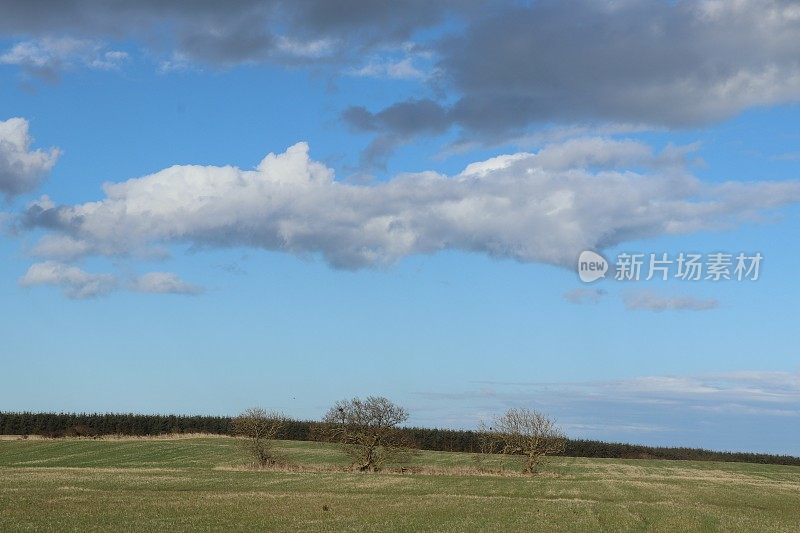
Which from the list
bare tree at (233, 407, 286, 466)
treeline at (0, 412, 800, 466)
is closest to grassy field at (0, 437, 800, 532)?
bare tree at (233, 407, 286, 466)

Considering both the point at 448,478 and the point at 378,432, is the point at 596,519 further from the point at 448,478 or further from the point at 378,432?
the point at 378,432

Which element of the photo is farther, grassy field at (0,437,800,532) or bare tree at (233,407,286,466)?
bare tree at (233,407,286,466)

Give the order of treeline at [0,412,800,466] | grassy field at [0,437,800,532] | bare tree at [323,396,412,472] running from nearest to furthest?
1. grassy field at [0,437,800,532]
2. bare tree at [323,396,412,472]
3. treeline at [0,412,800,466]

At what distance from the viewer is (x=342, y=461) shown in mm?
93000

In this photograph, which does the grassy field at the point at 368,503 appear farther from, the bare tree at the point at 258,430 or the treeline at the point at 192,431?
the treeline at the point at 192,431

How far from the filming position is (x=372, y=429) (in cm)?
7712

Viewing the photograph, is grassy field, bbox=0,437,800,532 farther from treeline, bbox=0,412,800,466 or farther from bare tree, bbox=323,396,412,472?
treeline, bbox=0,412,800,466

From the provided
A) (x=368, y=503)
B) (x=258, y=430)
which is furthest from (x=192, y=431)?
(x=368, y=503)

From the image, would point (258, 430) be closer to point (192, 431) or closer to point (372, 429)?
point (372, 429)

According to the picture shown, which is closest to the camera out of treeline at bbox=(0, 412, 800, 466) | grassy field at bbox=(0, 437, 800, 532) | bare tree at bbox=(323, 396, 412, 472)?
grassy field at bbox=(0, 437, 800, 532)

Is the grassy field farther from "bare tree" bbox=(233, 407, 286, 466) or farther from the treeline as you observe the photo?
the treeline

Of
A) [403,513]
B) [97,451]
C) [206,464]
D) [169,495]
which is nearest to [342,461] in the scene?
[206,464]

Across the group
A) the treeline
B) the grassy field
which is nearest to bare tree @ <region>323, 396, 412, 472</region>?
the grassy field

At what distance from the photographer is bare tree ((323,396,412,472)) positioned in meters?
76.9
